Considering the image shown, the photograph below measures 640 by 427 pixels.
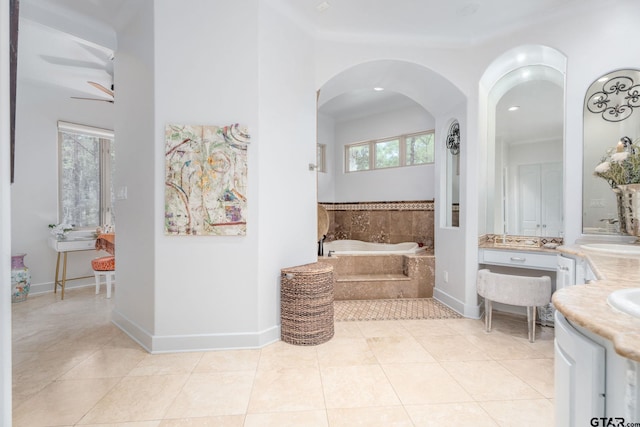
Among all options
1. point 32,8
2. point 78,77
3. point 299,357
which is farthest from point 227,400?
point 78,77

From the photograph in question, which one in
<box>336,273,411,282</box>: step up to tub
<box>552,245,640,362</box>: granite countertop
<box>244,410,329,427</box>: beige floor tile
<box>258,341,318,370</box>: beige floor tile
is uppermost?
<box>552,245,640,362</box>: granite countertop

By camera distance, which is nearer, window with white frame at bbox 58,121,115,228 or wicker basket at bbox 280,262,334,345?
wicker basket at bbox 280,262,334,345

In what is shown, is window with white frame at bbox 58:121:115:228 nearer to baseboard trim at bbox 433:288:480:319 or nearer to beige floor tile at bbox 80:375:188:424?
beige floor tile at bbox 80:375:188:424

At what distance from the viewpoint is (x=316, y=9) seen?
2.65 meters

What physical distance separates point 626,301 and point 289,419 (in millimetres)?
1531

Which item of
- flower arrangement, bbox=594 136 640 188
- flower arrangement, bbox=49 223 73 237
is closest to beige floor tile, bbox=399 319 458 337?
flower arrangement, bbox=594 136 640 188

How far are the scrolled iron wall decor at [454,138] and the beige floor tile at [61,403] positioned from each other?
3.70 m

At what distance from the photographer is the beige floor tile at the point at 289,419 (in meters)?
1.58

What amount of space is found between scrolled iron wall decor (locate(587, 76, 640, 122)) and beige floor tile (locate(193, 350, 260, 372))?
134 inches

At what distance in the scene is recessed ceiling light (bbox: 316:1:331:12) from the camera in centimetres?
258

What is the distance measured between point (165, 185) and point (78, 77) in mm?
2836

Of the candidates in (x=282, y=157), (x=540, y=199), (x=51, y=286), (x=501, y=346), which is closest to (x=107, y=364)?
(x=282, y=157)

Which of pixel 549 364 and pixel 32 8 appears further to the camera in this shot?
pixel 32 8

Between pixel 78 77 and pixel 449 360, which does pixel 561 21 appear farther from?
pixel 78 77
